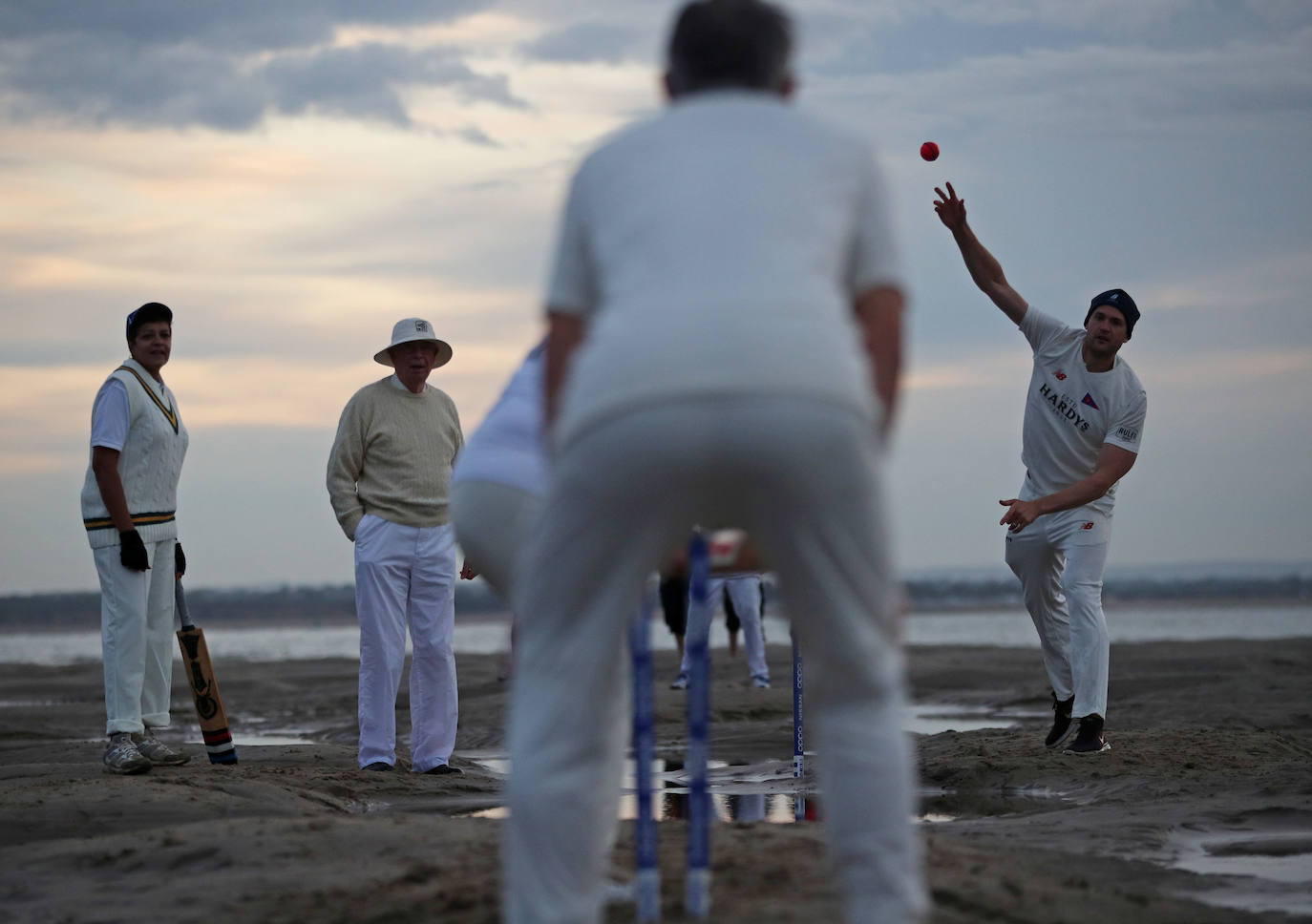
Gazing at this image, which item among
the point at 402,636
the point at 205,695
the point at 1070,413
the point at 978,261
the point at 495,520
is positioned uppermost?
the point at 978,261

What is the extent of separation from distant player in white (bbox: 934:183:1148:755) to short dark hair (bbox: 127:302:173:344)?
4.33m

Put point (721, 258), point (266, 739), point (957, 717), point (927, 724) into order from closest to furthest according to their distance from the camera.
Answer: point (721, 258), point (927, 724), point (266, 739), point (957, 717)

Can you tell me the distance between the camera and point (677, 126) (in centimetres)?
258

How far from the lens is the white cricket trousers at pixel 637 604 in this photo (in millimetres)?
2381

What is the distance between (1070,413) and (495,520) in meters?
5.09

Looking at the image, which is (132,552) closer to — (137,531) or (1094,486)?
(137,531)

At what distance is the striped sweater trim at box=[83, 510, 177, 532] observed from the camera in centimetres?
713

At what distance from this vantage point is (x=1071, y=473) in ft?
25.3

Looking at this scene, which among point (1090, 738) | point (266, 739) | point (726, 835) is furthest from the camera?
point (266, 739)

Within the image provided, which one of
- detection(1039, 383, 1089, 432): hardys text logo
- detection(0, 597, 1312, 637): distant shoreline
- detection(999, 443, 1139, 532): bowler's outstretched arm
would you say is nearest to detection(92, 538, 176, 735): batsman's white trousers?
detection(999, 443, 1139, 532): bowler's outstretched arm

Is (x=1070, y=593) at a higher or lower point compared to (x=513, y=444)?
lower

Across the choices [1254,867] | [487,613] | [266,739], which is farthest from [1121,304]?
[487,613]

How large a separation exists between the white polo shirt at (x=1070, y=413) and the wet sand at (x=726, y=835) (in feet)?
4.98

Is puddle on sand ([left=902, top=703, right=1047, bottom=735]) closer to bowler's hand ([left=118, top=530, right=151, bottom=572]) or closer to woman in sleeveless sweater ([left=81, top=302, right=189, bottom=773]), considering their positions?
woman in sleeveless sweater ([left=81, top=302, right=189, bottom=773])
